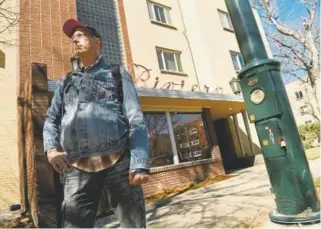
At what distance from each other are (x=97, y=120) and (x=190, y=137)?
10.0 metres

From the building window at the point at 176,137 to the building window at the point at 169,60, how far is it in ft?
10.6

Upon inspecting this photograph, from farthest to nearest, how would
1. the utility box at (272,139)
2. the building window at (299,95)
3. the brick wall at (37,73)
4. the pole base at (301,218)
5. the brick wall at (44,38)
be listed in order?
the building window at (299,95) < the brick wall at (44,38) < the brick wall at (37,73) < the utility box at (272,139) < the pole base at (301,218)

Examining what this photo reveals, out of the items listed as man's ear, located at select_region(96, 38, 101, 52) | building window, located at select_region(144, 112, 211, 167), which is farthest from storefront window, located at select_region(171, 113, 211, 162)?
man's ear, located at select_region(96, 38, 101, 52)

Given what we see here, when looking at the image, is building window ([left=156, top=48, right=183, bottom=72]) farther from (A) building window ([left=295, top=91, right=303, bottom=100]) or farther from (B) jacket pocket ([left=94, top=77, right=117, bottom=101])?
(A) building window ([left=295, top=91, right=303, bottom=100])

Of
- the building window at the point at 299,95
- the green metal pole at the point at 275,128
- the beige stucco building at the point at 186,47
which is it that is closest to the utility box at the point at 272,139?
the green metal pole at the point at 275,128

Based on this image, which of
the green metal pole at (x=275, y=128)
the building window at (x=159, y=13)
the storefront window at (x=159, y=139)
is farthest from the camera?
the building window at (x=159, y=13)

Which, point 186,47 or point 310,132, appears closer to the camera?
point 186,47

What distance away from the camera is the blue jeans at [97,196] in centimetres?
179

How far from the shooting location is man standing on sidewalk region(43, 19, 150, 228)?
71.2 inches

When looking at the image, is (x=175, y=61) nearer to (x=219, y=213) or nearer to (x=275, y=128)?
(x=219, y=213)

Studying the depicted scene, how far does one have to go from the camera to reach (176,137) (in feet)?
36.3

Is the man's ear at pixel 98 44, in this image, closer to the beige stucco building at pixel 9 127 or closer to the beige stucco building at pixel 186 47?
the beige stucco building at pixel 9 127

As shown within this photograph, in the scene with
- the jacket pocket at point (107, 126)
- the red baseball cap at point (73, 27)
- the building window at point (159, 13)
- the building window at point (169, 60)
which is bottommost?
the jacket pocket at point (107, 126)

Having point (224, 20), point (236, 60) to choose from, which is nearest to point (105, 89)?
point (236, 60)
